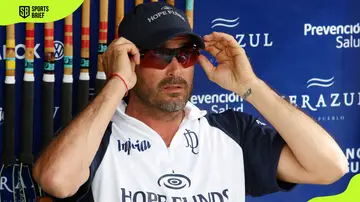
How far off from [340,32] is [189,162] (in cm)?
131

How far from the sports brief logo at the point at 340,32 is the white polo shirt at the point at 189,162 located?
87 cm

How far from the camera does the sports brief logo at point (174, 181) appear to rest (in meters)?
3.08

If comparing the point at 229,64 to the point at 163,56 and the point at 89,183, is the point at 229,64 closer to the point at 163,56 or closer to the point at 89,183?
the point at 163,56

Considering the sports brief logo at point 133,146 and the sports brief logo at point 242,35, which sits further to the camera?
the sports brief logo at point 242,35

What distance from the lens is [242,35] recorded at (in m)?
3.88

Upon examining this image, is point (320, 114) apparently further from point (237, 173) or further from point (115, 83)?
point (115, 83)

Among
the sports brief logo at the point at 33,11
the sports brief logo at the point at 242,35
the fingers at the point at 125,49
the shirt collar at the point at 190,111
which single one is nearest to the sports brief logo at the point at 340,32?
the sports brief logo at the point at 242,35

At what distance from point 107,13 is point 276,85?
924mm

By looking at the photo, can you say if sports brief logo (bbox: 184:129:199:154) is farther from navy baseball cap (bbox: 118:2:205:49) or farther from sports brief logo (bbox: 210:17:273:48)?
sports brief logo (bbox: 210:17:273:48)

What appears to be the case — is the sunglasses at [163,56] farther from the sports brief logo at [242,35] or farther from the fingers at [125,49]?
the sports brief logo at [242,35]

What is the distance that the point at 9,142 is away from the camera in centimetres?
348

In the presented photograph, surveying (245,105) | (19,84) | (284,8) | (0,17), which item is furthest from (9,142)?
(284,8)

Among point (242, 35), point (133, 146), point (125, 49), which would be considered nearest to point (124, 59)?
point (125, 49)

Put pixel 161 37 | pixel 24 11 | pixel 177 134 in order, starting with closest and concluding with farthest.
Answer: pixel 161 37 → pixel 177 134 → pixel 24 11
